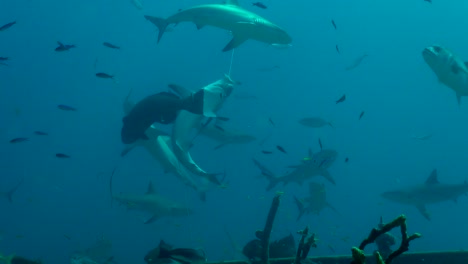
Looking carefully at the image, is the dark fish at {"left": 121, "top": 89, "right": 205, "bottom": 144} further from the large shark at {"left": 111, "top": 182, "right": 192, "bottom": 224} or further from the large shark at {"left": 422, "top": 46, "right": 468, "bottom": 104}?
the large shark at {"left": 111, "top": 182, "right": 192, "bottom": 224}

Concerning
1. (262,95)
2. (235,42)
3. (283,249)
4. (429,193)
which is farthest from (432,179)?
(262,95)

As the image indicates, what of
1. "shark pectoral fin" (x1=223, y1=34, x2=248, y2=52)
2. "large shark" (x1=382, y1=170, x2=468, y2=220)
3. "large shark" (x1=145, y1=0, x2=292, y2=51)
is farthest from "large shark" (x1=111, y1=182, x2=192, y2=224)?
"large shark" (x1=382, y1=170, x2=468, y2=220)

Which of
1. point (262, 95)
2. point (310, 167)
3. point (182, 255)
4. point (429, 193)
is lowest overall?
point (262, 95)

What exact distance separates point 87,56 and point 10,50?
18378 millimetres

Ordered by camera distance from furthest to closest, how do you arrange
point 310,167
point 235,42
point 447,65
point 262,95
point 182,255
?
1. point 262,95
2. point 310,167
3. point 235,42
4. point 447,65
5. point 182,255

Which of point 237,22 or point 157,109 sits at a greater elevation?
point 157,109

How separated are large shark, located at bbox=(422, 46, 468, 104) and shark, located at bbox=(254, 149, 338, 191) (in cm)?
452

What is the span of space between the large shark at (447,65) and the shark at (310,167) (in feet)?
14.8

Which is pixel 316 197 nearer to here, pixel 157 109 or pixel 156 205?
pixel 156 205

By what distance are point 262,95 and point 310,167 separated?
9220cm

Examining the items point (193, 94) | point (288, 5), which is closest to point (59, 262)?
point (193, 94)

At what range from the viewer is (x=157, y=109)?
5996 mm

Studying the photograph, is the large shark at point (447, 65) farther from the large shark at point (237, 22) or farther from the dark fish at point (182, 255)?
the dark fish at point (182, 255)

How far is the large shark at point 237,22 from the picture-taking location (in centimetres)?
990
